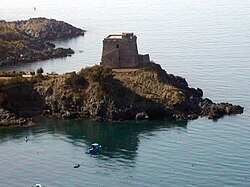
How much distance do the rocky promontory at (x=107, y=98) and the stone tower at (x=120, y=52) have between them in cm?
585

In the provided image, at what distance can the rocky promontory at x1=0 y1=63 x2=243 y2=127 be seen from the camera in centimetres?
10175

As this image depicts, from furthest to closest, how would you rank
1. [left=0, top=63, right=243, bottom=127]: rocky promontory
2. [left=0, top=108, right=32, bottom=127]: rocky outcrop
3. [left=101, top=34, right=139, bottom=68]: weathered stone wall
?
[left=101, top=34, right=139, bottom=68]: weathered stone wall
[left=0, top=63, right=243, bottom=127]: rocky promontory
[left=0, top=108, right=32, bottom=127]: rocky outcrop

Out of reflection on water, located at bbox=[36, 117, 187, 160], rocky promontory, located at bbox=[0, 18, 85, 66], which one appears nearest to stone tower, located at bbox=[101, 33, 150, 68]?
reflection on water, located at bbox=[36, 117, 187, 160]

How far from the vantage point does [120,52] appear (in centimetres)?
11694

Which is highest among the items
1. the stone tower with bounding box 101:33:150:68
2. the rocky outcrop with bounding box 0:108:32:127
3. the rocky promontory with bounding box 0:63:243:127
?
the stone tower with bounding box 101:33:150:68

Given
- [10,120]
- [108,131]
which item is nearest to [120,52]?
[108,131]

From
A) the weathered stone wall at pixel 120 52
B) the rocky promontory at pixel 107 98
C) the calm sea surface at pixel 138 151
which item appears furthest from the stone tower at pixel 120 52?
the calm sea surface at pixel 138 151

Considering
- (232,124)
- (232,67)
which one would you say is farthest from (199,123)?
(232,67)

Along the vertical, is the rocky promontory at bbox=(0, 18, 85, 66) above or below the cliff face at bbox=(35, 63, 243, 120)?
Result: above

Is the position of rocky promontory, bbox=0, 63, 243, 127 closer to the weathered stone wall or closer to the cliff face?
the cliff face

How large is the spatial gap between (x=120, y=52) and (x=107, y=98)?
17205 millimetres

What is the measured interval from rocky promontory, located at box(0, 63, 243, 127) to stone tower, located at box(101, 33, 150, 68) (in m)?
5.85

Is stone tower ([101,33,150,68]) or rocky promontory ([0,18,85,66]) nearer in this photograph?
stone tower ([101,33,150,68])

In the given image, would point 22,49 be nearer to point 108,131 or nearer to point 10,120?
point 10,120
